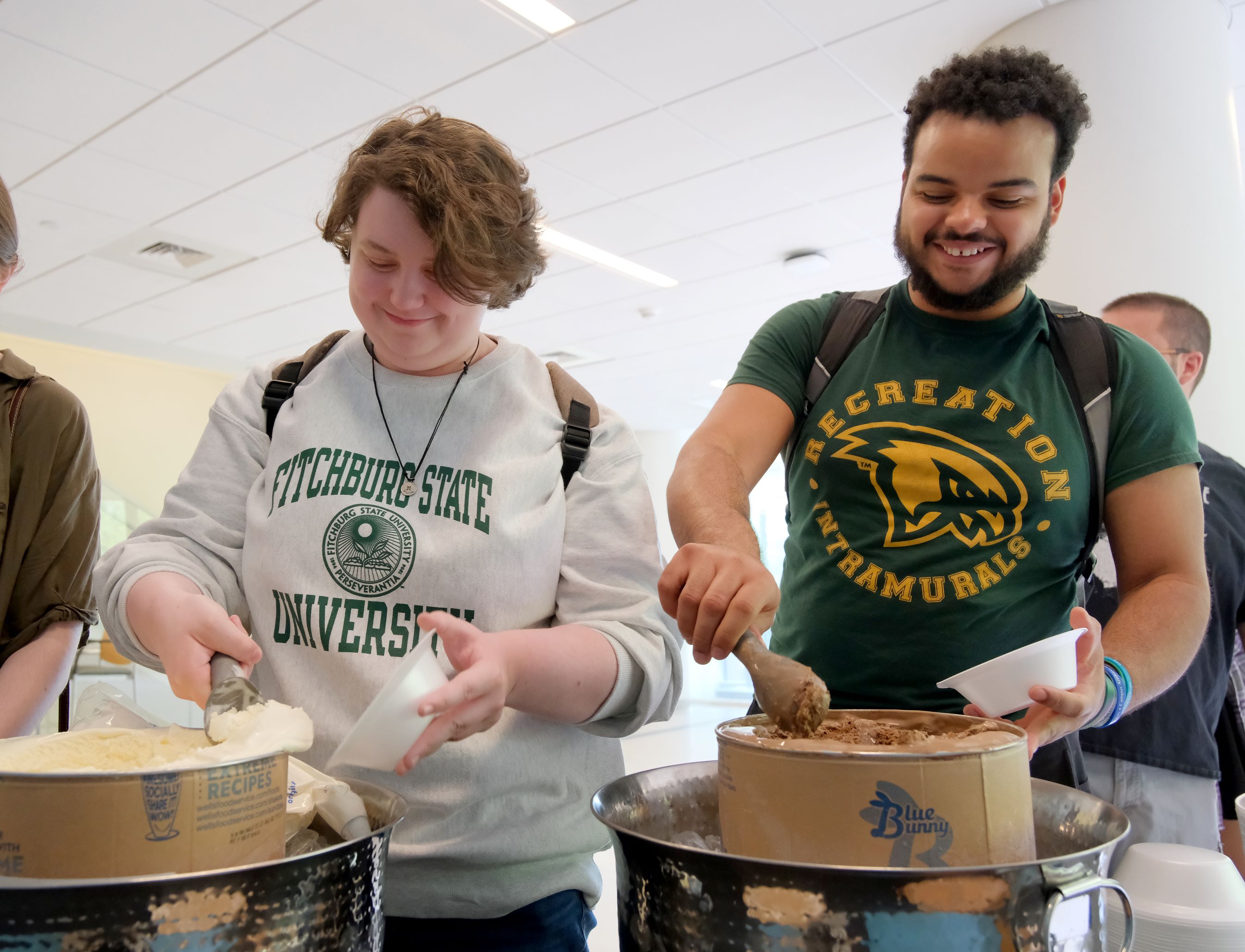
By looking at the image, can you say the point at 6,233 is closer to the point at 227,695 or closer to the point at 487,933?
the point at 227,695

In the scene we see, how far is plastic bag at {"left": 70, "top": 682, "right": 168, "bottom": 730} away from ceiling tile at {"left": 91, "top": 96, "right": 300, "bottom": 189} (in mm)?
3550

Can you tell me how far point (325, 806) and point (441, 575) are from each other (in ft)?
0.84

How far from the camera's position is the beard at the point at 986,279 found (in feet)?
3.84

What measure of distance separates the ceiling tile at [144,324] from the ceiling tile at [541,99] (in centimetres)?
342

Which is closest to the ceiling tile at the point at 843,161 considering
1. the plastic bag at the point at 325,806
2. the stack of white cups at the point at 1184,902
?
the stack of white cups at the point at 1184,902

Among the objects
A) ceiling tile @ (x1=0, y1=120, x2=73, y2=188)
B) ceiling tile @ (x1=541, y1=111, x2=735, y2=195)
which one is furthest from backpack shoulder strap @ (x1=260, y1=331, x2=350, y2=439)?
ceiling tile @ (x1=0, y1=120, x2=73, y2=188)

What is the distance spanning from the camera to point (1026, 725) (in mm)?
808

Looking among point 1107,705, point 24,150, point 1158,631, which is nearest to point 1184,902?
point 1107,705

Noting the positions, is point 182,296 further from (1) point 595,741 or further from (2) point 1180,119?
(1) point 595,741

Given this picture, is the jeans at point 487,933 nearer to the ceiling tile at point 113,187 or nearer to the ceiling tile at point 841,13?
the ceiling tile at point 841,13

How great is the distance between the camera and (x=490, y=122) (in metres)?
3.91

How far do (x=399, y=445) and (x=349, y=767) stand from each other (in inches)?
13.1

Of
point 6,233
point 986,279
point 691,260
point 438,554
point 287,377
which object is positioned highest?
point 691,260

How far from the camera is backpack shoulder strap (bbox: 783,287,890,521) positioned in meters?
1.24
